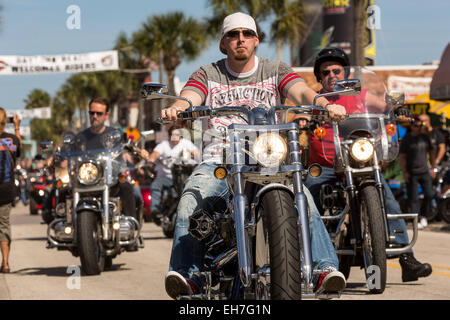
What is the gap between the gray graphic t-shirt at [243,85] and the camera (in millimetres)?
5906

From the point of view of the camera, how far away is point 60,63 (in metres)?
45.7

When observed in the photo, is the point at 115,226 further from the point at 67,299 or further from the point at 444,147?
the point at 444,147

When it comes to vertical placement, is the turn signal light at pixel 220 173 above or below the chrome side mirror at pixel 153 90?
below

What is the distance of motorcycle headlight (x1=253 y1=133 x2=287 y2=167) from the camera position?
500 centimetres

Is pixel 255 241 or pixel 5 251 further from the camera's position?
pixel 5 251

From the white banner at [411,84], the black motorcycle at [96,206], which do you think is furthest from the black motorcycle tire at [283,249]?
the white banner at [411,84]

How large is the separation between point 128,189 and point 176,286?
583 cm

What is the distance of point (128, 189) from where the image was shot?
11.2 m

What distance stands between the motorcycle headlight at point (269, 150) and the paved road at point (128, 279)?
9.71ft

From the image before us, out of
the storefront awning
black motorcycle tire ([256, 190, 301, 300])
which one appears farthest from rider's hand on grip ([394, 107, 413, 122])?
the storefront awning

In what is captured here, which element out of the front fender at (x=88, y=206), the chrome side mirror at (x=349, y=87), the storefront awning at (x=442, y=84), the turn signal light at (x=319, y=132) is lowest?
the front fender at (x=88, y=206)

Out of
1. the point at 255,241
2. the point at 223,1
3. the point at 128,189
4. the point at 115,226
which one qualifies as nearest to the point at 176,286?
the point at 255,241

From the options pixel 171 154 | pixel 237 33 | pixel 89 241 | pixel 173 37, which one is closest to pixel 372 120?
pixel 237 33

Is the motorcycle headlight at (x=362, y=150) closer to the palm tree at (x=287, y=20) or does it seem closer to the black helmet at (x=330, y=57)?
the black helmet at (x=330, y=57)
